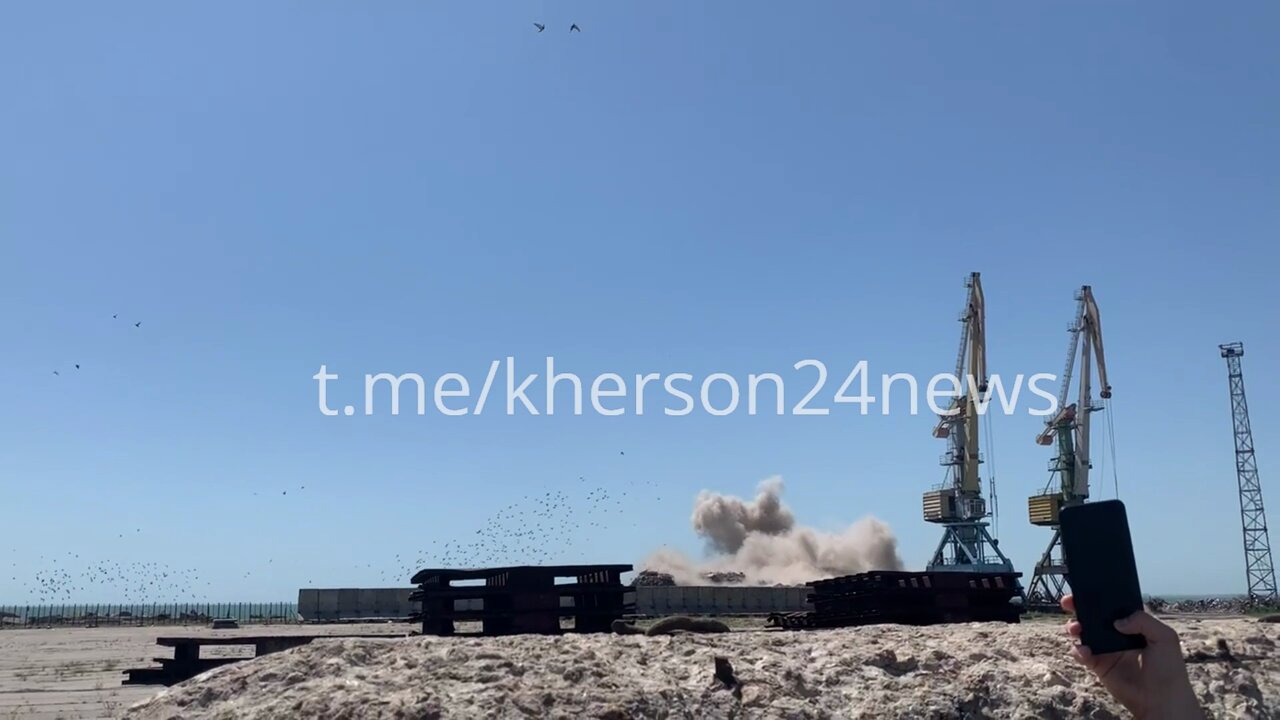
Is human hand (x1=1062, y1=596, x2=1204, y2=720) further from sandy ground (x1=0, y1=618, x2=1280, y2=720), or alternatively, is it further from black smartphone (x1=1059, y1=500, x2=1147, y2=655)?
sandy ground (x1=0, y1=618, x2=1280, y2=720)

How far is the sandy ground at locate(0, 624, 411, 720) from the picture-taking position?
15594 mm

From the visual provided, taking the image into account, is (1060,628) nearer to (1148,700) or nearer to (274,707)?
(274,707)

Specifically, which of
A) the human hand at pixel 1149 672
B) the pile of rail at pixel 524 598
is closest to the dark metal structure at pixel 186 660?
the pile of rail at pixel 524 598

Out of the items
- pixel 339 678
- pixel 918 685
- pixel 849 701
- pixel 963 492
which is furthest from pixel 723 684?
pixel 963 492

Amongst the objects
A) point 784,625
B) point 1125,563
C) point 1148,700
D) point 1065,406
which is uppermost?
point 1065,406

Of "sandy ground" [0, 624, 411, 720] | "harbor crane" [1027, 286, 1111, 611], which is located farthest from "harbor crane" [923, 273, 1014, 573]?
"sandy ground" [0, 624, 411, 720]

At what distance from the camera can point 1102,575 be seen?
3.33 meters

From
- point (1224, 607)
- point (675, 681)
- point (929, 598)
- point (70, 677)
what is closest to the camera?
point (675, 681)

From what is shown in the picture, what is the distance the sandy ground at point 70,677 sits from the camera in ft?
51.2

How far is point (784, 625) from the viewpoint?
21453mm

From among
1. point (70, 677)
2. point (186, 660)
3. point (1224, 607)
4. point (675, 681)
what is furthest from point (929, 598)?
point (1224, 607)

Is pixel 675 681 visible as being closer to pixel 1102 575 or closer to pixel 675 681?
pixel 675 681

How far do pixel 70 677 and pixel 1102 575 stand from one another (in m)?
23.7

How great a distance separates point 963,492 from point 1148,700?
73361mm
